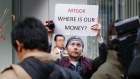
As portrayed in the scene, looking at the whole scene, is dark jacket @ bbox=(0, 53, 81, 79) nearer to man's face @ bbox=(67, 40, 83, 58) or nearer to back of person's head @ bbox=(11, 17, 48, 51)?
back of person's head @ bbox=(11, 17, 48, 51)

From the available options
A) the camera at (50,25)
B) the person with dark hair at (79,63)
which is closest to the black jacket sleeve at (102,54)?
the person with dark hair at (79,63)

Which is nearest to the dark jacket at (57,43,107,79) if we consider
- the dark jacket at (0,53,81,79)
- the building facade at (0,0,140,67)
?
the dark jacket at (0,53,81,79)

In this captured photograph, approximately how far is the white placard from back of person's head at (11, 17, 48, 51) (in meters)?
3.17

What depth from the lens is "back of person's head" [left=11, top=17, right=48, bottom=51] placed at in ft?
10.5

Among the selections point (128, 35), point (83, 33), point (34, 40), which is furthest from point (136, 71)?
point (83, 33)

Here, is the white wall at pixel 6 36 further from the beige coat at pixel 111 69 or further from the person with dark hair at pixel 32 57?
the person with dark hair at pixel 32 57

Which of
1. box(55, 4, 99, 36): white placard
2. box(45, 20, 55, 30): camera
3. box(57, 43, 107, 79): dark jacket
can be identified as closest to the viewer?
box(57, 43, 107, 79): dark jacket

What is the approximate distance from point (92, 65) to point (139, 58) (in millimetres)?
3513

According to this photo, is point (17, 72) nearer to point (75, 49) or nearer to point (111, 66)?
point (111, 66)

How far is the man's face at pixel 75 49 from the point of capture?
6062 mm

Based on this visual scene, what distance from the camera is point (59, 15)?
6.63 metres

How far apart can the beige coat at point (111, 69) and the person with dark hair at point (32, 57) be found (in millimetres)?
1182

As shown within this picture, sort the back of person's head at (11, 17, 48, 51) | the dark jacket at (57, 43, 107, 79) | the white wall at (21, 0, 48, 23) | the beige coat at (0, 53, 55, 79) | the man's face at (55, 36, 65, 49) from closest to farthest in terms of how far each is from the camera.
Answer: the beige coat at (0, 53, 55, 79), the back of person's head at (11, 17, 48, 51), the dark jacket at (57, 43, 107, 79), the man's face at (55, 36, 65, 49), the white wall at (21, 0, 48, 23)

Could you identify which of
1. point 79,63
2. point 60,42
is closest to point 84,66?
point 79,63
